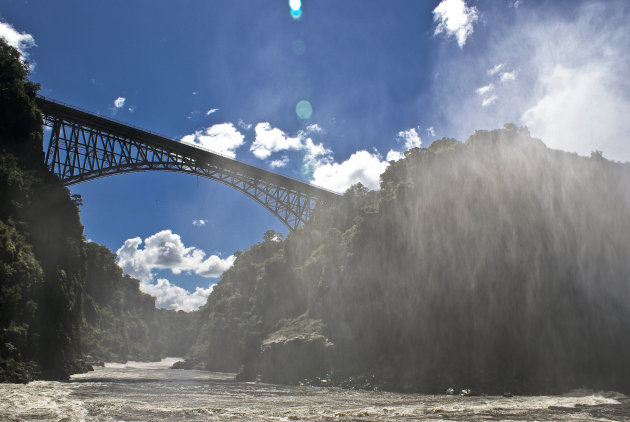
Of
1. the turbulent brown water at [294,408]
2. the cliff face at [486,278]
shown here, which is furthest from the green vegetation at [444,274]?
the turbulent brown water at [294,408]

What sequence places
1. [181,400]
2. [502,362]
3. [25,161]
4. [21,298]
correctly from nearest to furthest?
[181,400], [21,298], [502,362], [25,161]

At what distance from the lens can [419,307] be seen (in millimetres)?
A: 31391

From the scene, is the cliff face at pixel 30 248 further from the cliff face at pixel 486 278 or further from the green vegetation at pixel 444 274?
the cliff face at pixel 486 278

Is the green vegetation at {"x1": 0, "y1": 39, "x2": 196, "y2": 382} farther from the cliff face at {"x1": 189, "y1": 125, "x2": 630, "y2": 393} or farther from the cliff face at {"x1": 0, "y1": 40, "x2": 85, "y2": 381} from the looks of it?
the cliff face at {"x1": 189, "y1": 125, "x2": 630, "y2": 393}

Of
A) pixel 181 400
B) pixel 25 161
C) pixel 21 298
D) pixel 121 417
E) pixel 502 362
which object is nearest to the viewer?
pixel 121 417

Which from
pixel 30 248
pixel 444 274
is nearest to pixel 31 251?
pixel 30 248

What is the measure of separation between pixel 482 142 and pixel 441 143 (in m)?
3.88

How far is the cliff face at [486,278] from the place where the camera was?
2709 cm

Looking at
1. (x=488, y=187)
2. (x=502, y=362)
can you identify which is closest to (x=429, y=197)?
(x=488, y=187)

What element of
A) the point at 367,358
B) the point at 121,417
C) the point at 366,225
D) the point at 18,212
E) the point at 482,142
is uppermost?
the point at 482,142

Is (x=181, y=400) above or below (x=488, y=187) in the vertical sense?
below

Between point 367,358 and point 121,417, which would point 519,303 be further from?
point 121,417

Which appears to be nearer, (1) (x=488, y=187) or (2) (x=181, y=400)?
(2) (x=181, y=400)

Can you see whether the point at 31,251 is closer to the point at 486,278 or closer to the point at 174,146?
the point at 174,146
